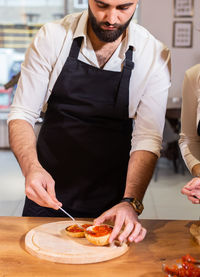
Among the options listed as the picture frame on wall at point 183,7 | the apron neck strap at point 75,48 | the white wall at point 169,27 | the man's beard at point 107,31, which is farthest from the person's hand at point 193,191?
the picture frame on wall at point 183,7

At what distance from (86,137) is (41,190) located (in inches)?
22.0

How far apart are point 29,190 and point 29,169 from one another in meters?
0.13

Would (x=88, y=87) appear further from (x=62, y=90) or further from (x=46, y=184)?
(x=46, y=184)

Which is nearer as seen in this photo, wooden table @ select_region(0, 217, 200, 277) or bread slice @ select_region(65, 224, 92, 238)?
wooden table @ select_region(0, 217, 200, 277)

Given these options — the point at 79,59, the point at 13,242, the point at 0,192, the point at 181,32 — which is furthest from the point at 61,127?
the point at 181,32

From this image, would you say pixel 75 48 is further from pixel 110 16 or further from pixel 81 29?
pixel 110 16

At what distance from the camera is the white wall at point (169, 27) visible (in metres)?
7.16

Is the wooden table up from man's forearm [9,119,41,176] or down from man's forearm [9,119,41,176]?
down

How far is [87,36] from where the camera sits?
1.95m

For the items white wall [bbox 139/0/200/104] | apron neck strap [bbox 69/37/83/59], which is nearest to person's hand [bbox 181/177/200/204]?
apron neck strap [bbox 69/37/83/59]

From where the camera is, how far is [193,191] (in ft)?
4.72

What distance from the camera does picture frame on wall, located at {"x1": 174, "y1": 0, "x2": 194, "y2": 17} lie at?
7.18 metres

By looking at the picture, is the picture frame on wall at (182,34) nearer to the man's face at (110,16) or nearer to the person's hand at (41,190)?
the man's face at (110,16)

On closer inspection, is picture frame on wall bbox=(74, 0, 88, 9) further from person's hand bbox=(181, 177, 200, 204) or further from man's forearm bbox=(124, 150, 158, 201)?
person's hand bbox=(181, 177, 200, 204)
